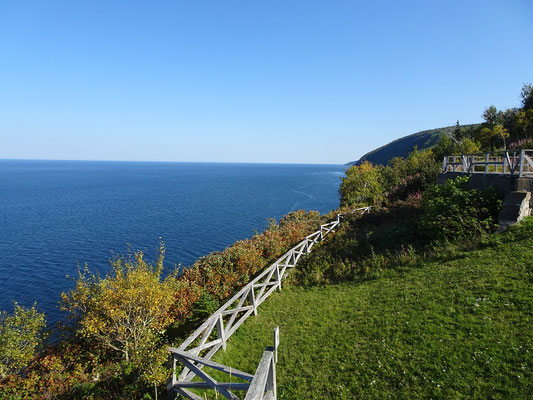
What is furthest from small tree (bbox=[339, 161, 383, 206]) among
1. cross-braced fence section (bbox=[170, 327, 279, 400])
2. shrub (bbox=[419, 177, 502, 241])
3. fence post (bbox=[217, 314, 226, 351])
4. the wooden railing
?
cross-braced fence section (bbox=[170, 327, 279, 400])

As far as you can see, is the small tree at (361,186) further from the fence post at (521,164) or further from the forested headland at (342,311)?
the fence post at (521,164)

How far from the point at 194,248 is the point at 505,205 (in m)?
31.2

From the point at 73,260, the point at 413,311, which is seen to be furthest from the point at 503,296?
the point at 73,260

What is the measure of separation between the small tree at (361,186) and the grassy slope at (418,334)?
1064 inches

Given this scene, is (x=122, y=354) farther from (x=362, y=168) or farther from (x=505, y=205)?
(x=362, y=168)

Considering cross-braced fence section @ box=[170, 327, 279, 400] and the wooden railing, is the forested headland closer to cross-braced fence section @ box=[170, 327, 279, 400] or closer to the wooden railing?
the wooden railing

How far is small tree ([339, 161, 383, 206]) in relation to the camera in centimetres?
3944

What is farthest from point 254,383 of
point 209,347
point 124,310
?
point 124,310

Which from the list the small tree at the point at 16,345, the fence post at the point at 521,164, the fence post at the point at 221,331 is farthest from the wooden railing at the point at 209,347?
the fence post at the point at 521,164

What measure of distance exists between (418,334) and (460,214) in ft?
30.8

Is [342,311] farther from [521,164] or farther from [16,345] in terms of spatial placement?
[16,345]

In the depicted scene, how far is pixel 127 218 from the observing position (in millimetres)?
51594

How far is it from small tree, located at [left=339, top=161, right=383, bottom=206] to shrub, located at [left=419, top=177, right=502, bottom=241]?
23122 millimetres

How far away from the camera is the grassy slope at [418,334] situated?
6562 millimetres
